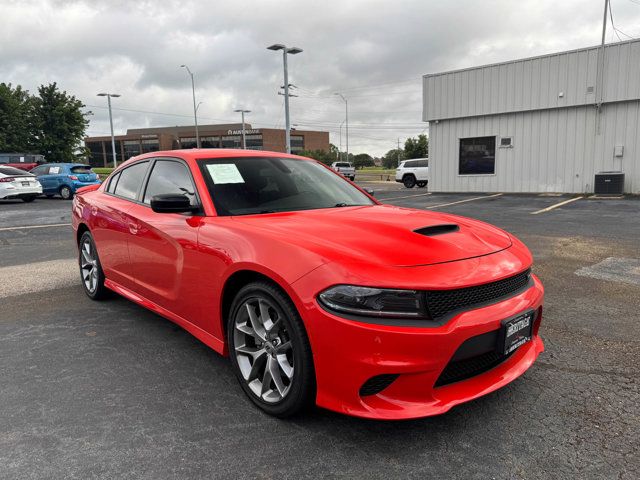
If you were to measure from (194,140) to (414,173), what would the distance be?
75.8 meters

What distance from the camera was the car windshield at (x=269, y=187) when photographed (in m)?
3.32

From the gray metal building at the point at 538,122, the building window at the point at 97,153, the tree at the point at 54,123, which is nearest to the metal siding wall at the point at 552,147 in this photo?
the gray metal building at the point at 538,122

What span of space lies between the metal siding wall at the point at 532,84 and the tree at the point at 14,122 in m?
33.0

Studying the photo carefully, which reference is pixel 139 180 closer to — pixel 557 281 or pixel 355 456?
pixel 355 456

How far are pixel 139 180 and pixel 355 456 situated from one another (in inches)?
118

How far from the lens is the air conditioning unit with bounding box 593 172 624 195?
1652 centimetres

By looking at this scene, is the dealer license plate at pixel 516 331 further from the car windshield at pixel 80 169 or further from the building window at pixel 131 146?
the building window at pixel 131 146

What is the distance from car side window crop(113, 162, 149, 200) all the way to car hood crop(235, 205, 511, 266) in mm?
1567

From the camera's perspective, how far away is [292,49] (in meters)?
24.0

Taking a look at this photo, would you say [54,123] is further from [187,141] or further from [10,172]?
[187,141]

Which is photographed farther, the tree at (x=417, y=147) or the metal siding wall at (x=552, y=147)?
the tree at (x=417, y=147)

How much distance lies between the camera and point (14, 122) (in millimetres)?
37562

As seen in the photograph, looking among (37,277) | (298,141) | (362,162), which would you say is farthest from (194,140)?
(37,277)

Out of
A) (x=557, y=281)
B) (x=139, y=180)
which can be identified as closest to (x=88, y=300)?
(x=139, y=180)
